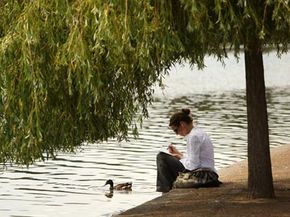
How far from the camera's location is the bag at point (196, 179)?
41.7ft

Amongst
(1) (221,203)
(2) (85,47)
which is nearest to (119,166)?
(1) (221,203)

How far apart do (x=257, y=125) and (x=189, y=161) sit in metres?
1.88

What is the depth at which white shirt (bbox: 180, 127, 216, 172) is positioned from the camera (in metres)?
12.3

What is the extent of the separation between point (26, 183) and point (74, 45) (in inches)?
331

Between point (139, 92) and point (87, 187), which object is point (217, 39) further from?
point (87, 187)

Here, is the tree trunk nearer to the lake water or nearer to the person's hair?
the person's hair

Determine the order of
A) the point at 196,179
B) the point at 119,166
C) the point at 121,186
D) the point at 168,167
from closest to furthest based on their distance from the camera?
the point at 196,179, the point at 168,167, the point at 121,186, the point at 119,166

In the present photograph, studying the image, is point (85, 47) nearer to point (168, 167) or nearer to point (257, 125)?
point (257, 125)

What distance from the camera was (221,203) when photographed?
448 inches

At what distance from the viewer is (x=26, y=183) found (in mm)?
16625

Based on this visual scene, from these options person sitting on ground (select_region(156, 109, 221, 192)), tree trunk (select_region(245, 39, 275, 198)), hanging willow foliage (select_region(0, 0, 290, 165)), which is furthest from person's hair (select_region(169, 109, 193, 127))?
hanging willow foliage (select_region(0, 0, 290, 165))

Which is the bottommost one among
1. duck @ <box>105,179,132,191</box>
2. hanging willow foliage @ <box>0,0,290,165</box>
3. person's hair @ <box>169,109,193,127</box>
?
duck @ <box>105,179,132,191</box>

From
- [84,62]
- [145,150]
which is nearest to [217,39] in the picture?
[84,62]

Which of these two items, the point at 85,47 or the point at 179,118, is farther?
the point at 179,118
